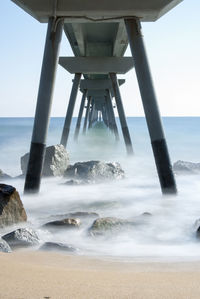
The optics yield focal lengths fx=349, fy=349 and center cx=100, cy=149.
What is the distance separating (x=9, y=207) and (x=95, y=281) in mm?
2070

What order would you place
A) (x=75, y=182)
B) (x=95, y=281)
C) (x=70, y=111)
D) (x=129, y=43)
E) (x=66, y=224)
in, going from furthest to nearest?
(x=70, y=111) → (x=75, y=182) → (x=129, y=43) → (x=66, y=224) → (x=95, y=281)

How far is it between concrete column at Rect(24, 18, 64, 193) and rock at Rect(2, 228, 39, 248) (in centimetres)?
334

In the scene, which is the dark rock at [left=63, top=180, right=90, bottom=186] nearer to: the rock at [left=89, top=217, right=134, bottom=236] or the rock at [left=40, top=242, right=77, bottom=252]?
the rock at [left=89, top=217, right=134, bottom=236]

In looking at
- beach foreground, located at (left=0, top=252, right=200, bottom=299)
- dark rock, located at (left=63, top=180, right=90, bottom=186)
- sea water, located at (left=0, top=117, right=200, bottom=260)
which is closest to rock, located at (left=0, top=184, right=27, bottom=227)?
sea water, located at (left=0, top=117, right=200, bottom=260)

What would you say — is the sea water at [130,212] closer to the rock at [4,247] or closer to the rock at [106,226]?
the rock at [106,226]

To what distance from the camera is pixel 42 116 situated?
22.3ft

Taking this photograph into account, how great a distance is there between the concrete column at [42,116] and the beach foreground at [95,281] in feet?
13.3

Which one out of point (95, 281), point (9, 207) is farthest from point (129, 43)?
point (95, 281)

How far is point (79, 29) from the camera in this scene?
11.2 metres

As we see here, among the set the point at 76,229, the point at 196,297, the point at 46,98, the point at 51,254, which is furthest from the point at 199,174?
the point at 196,297

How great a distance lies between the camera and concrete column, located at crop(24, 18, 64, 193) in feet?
22.3

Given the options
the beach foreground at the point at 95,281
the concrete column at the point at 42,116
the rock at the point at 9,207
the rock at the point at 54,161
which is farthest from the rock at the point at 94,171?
the beach foreground at the point at 95,281

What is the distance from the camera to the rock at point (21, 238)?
10.8 feet

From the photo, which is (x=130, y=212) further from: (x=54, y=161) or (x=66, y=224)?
(x=54, y=161)
